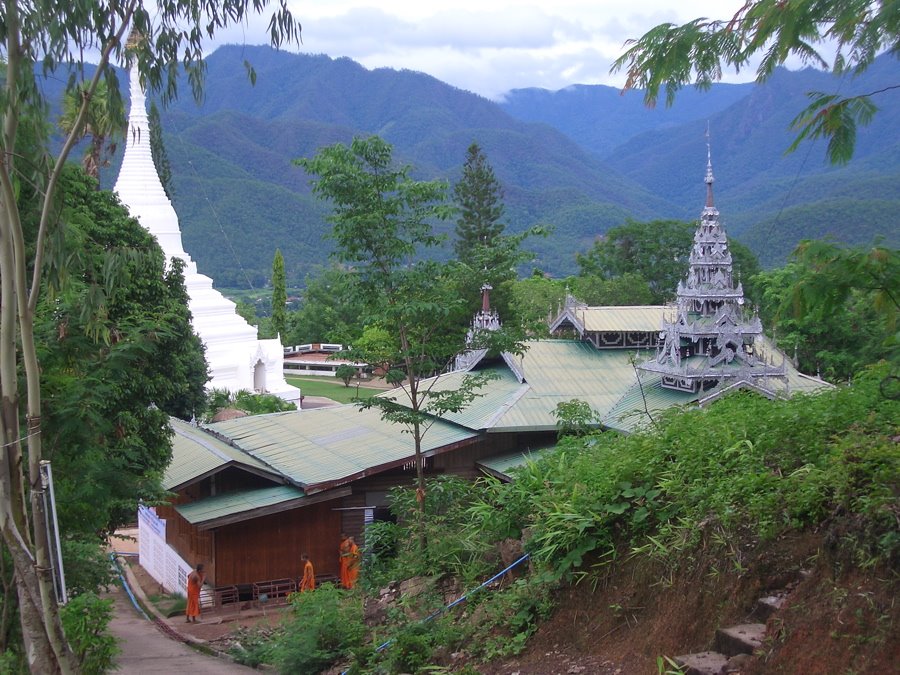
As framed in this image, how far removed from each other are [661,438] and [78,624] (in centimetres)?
490

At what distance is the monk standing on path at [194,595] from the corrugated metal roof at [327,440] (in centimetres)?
189

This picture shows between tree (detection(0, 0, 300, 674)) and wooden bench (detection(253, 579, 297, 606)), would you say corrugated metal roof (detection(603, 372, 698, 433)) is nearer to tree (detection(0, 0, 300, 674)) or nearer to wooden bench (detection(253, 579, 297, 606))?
wooden bench (detection(253, 579, 297, 606))

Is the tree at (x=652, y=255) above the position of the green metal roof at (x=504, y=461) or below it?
above

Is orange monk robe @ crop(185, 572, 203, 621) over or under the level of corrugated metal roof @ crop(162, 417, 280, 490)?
under

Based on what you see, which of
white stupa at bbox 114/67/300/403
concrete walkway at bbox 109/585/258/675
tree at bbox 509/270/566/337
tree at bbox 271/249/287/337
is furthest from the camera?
tree at bbox 271/249/287/337

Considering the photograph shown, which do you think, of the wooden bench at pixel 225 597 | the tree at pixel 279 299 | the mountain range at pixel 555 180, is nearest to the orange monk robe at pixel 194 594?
the wooden bench at pixel 225 597

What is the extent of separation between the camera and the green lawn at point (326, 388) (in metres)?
37.2

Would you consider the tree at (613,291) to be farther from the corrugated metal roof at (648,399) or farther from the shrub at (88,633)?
the shrub at (88,633)

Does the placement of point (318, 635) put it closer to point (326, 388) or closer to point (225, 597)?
point (225, 597)

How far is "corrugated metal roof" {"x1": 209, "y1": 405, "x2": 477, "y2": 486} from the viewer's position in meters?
14.1

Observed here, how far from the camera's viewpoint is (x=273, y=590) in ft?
45.3

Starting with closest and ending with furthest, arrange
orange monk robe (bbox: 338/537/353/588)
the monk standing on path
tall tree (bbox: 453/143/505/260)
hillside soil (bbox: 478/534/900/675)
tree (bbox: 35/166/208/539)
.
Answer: hillside soil (bbox: 478/534/900/675)
tree (bbox: 35/166/208/539)
the monk standing on path
orange monk robe (bbox: 338/537/353/588)
tall tree (bbox: 453/143/505/260)

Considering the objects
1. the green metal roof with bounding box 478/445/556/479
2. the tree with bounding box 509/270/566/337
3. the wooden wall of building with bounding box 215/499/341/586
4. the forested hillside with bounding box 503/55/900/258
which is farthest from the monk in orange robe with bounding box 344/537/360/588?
the tree with bounding box 509/270/566/337

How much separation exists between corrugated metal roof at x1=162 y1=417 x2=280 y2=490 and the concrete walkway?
1941 mm
